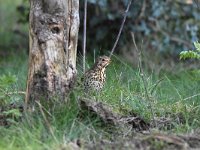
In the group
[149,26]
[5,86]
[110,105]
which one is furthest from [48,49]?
[149,26]

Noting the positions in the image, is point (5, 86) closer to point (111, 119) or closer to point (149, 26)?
point (111, 119)

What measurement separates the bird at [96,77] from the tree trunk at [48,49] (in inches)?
21.9

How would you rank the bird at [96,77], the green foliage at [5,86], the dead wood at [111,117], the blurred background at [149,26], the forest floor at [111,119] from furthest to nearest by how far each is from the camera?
the blurred background at [149,26]
the bird at [96,77]
the green foliage at [5,86]
the dead wood at [111,117]
the forest floor at [111,119]

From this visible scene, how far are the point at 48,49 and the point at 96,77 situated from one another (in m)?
0.85

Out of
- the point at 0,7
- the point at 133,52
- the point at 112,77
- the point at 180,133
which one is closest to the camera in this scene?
the point at 180,133

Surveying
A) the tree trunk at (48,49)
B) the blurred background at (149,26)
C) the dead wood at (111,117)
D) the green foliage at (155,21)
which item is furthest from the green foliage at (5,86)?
the green foliage at (155,21)

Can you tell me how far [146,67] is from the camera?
9.34 m

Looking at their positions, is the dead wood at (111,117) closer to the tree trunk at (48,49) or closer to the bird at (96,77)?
the tree trunk at (48,49)

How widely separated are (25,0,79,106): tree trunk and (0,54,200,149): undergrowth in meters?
0.17

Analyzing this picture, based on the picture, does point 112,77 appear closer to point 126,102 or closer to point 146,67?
point 126,102

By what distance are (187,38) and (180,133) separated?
517 cm

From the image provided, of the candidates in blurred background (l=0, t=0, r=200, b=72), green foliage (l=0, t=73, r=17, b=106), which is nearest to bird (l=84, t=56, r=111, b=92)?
green foliage (l=0, t=73, r=17, b=106)

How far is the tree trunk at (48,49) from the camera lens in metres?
5.68

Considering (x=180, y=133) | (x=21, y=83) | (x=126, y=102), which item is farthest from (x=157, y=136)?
(x=21, y=83)
